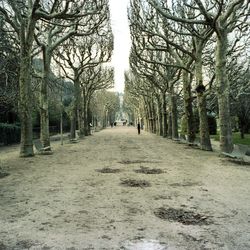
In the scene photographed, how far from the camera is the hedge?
36375 mm

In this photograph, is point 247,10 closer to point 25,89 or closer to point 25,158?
point 25,89

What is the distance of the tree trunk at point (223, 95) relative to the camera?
1989cm

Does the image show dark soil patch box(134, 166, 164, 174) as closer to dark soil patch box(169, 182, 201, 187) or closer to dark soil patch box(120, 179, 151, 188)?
dark soil patch box(120, 179, 151, 188)

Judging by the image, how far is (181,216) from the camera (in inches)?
320

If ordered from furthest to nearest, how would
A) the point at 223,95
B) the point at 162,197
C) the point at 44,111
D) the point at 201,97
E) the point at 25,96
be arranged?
the point at 44,111 → the point at 201,97 → the point at 25,96 → the point at 223,95 → the point at 162,197

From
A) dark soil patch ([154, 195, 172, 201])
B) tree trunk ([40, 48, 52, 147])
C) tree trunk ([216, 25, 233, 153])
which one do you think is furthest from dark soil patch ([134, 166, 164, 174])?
tree trunk ([40, 48, 52, 147])

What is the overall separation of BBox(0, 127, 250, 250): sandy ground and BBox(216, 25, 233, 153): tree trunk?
4.85 m

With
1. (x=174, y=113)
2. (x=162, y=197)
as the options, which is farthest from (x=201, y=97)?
(x=162, y=197)

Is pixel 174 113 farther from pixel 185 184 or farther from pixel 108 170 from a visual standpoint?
pixel 185 184

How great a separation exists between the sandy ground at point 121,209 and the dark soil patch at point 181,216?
7 centimetres

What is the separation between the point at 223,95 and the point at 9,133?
23.6m

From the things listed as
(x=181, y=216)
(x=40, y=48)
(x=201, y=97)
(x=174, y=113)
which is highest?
(x=40, y=48)

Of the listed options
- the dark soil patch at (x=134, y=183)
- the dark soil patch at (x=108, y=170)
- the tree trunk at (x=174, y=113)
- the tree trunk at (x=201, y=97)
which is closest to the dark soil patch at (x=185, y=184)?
the dark soil patch at (x=134, y=183)

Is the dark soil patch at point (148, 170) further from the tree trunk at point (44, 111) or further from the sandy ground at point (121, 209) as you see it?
the tree trunk at point (44, 111)
